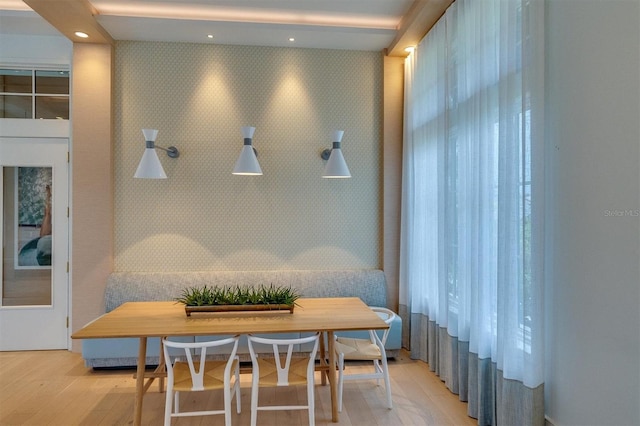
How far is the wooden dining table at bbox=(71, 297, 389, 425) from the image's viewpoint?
2.28 meters

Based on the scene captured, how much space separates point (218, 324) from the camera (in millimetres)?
2408

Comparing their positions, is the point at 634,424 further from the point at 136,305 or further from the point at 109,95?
the point at 109,95

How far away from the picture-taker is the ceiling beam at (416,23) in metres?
2.99

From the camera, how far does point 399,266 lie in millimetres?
3938

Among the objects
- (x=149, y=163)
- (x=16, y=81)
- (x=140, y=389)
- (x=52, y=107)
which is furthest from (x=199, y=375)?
(x=16, y=81)

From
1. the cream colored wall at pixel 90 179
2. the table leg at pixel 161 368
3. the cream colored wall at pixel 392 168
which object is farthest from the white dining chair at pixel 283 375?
the cream colored wall at pixel 90 179

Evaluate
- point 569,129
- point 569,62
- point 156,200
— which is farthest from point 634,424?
point 156,200

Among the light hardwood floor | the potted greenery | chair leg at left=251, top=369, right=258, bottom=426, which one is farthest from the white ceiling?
the light hardwood floor

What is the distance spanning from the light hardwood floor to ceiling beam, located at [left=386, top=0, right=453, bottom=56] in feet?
10.4

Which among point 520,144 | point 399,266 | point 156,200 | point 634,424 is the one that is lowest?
point 634,424

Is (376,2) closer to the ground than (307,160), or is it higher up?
higher up

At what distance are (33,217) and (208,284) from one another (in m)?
2.02

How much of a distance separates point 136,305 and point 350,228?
2.20 meters

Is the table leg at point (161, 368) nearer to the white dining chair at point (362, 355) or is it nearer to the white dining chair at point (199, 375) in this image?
the white dining chair at point (199, 375)
